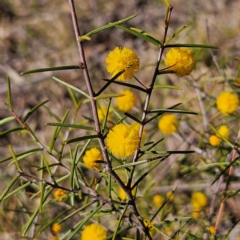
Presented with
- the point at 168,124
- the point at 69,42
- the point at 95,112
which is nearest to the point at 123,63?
the point at 95,112

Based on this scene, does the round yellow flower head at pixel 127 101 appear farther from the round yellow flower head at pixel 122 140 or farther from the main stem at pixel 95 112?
the round yellow flower head at pixel 122 140

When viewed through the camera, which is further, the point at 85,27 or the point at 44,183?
the point at 85,27

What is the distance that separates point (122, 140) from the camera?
0.89 m

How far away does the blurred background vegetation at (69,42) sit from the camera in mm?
2965

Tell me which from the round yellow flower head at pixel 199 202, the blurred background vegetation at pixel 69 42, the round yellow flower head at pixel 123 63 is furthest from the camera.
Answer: the blurred background vegetation at pixel 69 42

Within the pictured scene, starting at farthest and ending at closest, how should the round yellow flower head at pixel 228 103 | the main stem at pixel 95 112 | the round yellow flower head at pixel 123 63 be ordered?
the round yellow flower head at pixel 228 103 → the round yellow flower head at pixel 123 63 → the main stem at pixel 95 112

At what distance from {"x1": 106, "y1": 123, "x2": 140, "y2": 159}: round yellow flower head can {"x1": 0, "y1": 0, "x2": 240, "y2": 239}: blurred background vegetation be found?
1.83m

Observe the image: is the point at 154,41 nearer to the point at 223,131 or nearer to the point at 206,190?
the point at 223,131

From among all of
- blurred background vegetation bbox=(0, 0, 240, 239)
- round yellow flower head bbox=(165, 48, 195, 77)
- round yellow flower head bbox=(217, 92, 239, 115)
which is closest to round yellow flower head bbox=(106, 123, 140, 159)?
round yellow flower head bbox=(165, 48, 195, 77)

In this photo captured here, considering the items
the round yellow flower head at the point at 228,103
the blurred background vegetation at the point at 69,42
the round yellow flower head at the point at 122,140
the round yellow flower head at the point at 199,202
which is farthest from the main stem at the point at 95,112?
the blurred background vegetation at the point at 69,42

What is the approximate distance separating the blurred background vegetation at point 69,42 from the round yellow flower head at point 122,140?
1.83m

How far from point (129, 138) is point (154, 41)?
0.74ft

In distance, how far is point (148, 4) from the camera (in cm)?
338

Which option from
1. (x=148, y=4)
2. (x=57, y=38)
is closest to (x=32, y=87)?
(x=57, y=38)
